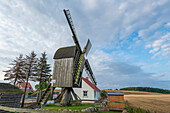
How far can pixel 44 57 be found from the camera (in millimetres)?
25344

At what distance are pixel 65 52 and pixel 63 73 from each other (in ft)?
10.5

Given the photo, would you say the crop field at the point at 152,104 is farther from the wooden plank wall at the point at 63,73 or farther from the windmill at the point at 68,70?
the wooden plank wall at the point at 63,73

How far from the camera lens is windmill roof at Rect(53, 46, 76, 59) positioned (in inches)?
566

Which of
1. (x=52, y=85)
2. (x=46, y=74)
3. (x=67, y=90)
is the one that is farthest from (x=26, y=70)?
(x=67, y=90)

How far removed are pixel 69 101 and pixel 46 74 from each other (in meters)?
13.2

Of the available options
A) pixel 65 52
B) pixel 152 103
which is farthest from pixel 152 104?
pixel 65 52

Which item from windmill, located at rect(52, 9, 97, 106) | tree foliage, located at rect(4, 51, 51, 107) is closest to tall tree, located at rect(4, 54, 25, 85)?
tree foliage, located at rect(4, 51, 51, 107)

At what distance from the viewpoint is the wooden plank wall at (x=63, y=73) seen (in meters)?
13.5

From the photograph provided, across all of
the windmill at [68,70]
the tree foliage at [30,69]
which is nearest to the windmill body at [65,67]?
the windmill at [68,70]

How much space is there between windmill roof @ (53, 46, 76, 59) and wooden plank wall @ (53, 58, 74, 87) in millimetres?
588

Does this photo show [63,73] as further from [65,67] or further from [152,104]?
[152,104]

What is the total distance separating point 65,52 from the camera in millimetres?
15023

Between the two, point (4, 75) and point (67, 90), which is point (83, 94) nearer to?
point (67, 90)

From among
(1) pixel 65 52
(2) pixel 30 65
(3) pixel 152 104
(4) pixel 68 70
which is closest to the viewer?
(4) pixel 68 70
